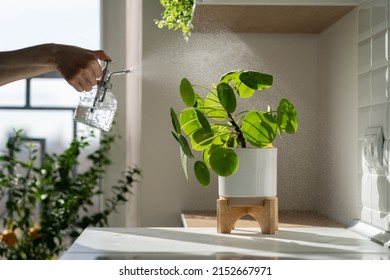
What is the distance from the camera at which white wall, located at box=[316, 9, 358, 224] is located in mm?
1103

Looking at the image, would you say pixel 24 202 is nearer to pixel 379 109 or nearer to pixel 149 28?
pixel 149 28

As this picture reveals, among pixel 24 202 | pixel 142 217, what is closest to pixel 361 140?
pixel 142 217

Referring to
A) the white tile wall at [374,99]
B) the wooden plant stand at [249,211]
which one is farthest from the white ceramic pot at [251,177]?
the white tile wall at [374,99]

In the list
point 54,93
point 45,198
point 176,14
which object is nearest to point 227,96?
point 176,14

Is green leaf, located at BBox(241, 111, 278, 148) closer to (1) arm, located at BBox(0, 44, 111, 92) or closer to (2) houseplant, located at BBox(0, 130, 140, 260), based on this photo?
(1) arm, located at BBox(0, 44, 111, 92)

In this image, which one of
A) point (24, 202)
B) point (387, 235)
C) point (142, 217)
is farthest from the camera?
point (24, 202)

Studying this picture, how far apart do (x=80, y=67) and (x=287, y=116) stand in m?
0.33

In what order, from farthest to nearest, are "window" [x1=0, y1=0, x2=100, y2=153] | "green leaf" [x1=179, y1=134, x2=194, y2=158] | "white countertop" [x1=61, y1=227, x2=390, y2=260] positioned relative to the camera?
"window" [x1=0, y1=0, x2=100, y2=153] < "green leaf" [x1=179, y1=134, x2=194, y2=158] < "white countertop" [x1=61, y1=227, x2=390, y2=260]

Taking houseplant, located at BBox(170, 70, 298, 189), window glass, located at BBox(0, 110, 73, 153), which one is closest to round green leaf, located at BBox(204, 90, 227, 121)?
houseplant, located at BBox(170, 70, 298, 189)

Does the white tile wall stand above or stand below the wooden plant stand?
above

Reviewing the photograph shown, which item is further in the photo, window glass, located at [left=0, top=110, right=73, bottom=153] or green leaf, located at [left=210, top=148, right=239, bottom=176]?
window glass, located at [left=0, top=110, right=73, bottom=153]

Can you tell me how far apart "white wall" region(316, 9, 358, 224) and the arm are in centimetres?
34
